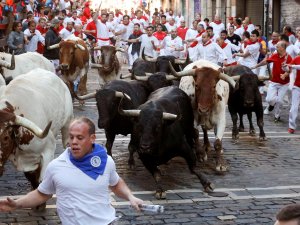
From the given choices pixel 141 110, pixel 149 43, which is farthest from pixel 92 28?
pixel 141 110

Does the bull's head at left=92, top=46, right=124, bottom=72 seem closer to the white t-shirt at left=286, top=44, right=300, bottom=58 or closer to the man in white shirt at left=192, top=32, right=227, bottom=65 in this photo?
the man in white shirt at left=192, top=32, right=227, bottom=65

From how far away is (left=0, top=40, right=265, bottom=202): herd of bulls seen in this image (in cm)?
851

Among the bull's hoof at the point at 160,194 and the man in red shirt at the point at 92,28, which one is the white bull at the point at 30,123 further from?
the man in red shirt at the point at 92,28

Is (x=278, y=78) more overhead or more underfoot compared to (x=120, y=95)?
more underfoot

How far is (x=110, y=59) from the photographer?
18.3 meters

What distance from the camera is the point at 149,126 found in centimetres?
936

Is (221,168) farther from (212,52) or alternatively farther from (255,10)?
(255,10)

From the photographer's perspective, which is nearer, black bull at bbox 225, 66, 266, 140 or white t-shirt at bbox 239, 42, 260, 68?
black bull at bbox 225, 66, 266, 140

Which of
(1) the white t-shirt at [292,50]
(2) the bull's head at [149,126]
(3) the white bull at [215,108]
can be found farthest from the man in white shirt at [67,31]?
(2) the bull's head at [149,126]

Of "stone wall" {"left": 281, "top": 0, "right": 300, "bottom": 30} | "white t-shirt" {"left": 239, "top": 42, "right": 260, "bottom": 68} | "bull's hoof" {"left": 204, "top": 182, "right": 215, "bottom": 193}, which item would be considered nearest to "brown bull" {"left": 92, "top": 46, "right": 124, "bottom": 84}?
"white t-shirt" {"left": 239, "top": 42, "right": 260, "bottom": 68}

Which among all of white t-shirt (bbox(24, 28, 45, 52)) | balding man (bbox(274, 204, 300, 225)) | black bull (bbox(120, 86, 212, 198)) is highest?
balding man (bbox(274, 204, 300, 225))

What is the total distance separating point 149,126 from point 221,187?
1.58 metres

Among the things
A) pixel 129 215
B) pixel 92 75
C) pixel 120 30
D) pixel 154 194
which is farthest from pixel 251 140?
→ pixel 120 30

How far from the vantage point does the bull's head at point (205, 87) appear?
1119 centimetres
